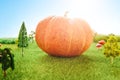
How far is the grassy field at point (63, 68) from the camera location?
1051cm

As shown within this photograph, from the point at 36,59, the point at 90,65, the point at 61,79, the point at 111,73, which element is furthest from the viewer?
the point at 36,59

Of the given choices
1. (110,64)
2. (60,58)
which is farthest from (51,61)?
(110,64)

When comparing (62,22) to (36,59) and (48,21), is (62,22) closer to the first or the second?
(48,21)

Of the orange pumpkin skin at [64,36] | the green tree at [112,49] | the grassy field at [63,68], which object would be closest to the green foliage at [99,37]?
the grassy field at [63,68]

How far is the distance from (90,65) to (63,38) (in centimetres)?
164

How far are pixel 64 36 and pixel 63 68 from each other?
1.57 m

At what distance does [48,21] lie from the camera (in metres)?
12.9

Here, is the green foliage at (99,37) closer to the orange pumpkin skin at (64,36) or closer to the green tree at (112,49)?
the orange pumpkin skin at (64,36)

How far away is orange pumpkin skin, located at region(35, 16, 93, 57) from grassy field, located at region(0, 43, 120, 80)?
1.46 feet

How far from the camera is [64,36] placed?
12.2 m

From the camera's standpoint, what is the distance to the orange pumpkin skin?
1225cm

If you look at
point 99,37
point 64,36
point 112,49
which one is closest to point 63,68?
point 64,36

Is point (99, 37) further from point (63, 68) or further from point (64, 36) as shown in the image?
point (63, 68)

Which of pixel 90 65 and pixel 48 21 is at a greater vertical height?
pixel 48 21
